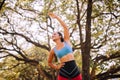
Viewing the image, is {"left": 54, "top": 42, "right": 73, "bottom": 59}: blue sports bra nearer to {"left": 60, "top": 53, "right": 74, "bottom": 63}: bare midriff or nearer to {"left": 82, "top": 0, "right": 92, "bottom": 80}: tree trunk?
{"left": 60, "top": 53, "right": 74, "bottom": 63}: bare midriff

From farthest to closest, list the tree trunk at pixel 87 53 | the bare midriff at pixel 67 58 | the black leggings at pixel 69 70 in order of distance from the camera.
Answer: the tree trunk at pixel 87 53, the bare midriff at pixel 67 58, the black leggings at pixel 69 70

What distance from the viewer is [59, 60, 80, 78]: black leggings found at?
3.99 m

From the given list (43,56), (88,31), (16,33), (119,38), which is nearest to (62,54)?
(88,31)

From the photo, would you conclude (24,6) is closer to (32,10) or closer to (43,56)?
(32,10)

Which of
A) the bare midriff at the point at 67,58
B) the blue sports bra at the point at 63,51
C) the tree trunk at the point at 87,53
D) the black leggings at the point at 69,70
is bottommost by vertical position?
the tree trunk at the point at 87,53

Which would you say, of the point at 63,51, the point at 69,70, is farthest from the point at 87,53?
the point at 69,70

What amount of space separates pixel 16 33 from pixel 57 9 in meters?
3.88

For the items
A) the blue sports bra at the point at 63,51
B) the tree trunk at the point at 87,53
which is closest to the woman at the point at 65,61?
the blue sports bra at the point at 63,51

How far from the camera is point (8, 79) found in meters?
20.9

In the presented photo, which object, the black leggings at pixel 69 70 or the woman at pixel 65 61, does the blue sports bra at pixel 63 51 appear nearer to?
the woman at pixel 65 61

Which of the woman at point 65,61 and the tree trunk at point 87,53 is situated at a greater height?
the woman at point 65,61

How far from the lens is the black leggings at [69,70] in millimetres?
3995

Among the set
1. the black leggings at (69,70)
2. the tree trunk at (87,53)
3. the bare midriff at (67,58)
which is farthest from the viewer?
the tree trunk at (87,53)

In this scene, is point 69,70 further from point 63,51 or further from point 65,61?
point 63,51
